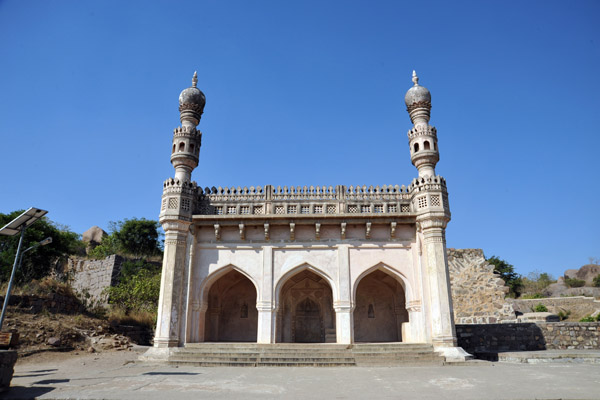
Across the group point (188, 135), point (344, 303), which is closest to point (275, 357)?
point (344, 303)

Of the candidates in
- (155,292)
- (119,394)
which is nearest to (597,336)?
(119,394)

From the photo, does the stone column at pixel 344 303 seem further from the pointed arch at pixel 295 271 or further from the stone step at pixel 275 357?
the stone step at pixel 275 357

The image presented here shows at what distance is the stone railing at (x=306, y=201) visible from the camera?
15.1 meters

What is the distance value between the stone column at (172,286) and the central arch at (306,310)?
4594mm

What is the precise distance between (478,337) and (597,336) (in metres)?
4.60

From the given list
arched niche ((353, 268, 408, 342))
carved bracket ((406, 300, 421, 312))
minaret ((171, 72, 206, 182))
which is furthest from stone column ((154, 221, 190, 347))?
carved bracket ((406, 300, 421, 312))

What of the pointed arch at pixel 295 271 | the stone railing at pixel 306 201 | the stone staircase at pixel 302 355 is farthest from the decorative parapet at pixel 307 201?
the stone staircase at pixel 302 355

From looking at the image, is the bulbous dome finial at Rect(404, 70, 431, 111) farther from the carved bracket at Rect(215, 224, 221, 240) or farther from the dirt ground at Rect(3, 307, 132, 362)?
the dirt ground at Rect(3, 307, 132, 362)

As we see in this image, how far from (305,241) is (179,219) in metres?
4.66

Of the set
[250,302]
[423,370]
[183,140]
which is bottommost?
[423,370]

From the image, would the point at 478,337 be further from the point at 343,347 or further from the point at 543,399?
the point at 543,399

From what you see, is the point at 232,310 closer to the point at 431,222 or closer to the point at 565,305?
the point at 431,222

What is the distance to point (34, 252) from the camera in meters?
25.4

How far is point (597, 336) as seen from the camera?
16156mm
